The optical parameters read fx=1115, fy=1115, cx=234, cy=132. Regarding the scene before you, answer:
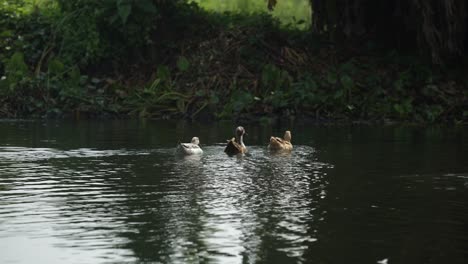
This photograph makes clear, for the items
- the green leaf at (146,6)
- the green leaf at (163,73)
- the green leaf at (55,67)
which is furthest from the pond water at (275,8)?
the green leaf at (55,67)

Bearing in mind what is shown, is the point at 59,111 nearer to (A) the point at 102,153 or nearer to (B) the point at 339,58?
(B) the point at 339,58

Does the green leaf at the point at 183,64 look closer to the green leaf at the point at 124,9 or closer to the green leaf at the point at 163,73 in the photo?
the green leaf at the point at 163,73

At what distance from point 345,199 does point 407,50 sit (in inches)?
795

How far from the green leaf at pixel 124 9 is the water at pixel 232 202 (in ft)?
34.1

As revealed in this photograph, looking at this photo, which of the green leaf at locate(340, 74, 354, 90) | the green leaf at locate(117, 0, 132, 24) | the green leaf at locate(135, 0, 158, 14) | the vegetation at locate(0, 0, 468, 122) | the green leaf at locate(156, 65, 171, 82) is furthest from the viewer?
the green leaf at locate(135, 0, 158, 14)

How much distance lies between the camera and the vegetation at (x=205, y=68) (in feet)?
102

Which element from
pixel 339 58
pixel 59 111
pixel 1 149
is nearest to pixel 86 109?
pixel 59 111

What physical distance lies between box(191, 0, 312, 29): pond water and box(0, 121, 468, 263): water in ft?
49.8

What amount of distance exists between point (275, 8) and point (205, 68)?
6.62m

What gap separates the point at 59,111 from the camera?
32219 mm

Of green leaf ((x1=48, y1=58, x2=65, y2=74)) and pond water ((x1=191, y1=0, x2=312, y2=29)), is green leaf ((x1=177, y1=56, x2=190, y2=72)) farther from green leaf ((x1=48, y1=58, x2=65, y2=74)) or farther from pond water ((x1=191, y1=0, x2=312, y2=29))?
pond water ((x1=191, y1=0, x2=312, y2=29))

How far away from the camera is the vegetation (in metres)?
31.2

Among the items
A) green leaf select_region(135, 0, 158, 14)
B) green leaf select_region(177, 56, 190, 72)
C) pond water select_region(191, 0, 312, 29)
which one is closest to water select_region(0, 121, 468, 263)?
A: green leaf select_region(177, 56, 190, 72)

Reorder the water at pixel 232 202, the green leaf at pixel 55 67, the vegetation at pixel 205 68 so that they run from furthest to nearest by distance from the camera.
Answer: the green leaf at pixel 55 67, the vegetation at pixel 205 68, the water at pixel 232 202
